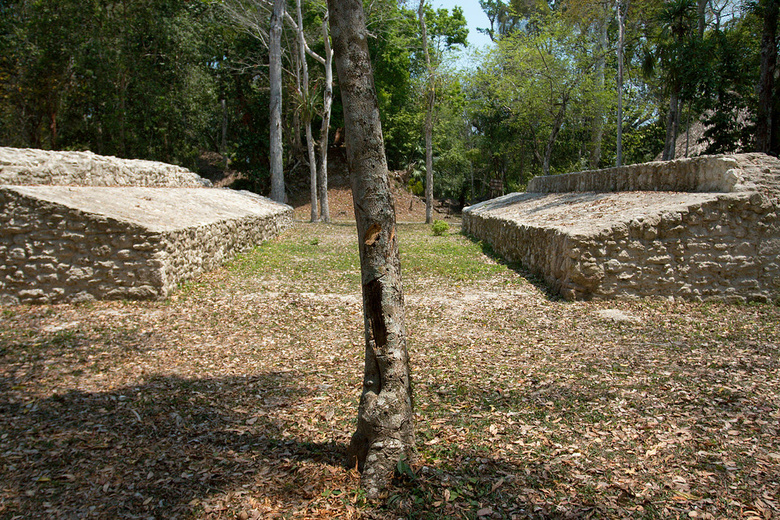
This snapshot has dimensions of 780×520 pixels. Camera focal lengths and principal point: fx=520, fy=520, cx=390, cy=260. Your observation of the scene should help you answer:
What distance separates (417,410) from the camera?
416 cm

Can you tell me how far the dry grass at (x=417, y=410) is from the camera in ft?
9.89

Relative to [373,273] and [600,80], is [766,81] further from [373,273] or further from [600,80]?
[373,273]

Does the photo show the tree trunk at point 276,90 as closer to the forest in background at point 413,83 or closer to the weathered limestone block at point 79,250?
the forest in background at point 413,83

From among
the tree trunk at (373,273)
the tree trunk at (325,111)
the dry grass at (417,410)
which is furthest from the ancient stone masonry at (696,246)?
the tree trunk at (325,111)

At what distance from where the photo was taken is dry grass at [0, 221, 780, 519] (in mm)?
3014

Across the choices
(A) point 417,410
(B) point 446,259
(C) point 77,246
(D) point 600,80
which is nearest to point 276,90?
(B) point 446,259

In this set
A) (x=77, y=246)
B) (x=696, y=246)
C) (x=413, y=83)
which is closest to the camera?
(x=696, y=246)

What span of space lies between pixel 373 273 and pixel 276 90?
60.2 ft

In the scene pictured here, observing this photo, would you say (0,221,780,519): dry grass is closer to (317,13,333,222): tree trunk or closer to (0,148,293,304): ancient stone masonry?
(0,148,293,304): ancient stone masonry

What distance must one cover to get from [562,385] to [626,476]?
55.6 inches

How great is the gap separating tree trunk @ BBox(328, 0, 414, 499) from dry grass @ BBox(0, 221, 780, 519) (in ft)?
0.56

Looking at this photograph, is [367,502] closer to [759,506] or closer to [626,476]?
[626,476]

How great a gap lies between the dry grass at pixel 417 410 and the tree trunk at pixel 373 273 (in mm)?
172

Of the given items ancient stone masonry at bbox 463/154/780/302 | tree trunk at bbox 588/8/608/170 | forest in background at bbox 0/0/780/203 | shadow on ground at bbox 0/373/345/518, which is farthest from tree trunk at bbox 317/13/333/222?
shadow on ground at bbox 0/373/345/518
